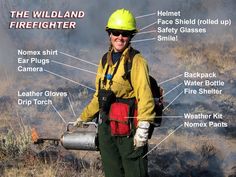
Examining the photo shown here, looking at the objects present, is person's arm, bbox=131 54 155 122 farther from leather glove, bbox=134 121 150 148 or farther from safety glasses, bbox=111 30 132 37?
safety glasses, bbox=111 30 132 37

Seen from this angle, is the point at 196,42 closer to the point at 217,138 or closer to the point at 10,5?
the point at 217,138

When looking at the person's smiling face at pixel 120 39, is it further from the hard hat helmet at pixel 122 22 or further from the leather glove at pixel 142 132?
the leather glove at pixel 142 132

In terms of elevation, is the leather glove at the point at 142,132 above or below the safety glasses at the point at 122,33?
below

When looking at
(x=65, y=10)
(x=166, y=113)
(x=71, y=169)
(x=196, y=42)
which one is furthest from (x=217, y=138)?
(x=65, y=10)

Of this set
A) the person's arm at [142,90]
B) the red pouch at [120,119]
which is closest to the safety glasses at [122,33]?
the person's arm at [142,90]

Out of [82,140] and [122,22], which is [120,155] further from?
[122,22]

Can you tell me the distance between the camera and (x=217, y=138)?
5438mm

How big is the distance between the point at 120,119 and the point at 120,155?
1.01ft

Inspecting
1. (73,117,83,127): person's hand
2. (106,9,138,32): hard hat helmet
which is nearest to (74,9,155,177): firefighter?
(106,9,138,32): hard hat helmet

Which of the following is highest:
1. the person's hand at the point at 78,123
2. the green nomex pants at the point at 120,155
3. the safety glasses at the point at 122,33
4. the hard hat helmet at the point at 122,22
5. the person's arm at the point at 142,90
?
the hard hat helmet at the point at 122,22

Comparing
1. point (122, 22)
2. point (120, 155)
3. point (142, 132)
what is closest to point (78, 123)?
point (120, 155)

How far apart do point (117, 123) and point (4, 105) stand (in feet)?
5.83

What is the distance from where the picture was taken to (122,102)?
416 cm

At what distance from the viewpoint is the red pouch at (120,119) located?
4.10 meters
